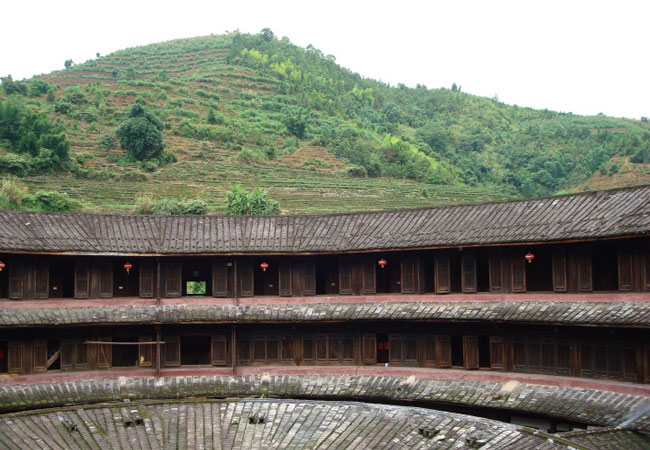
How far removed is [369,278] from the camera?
32906 mm

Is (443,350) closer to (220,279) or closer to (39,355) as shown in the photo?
(220,279)

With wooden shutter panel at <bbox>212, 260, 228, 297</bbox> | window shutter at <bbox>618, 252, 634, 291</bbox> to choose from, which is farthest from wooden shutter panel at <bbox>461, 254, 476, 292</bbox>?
wooden shutter panel at <bbox>212, 260, 228, 297</bbox>

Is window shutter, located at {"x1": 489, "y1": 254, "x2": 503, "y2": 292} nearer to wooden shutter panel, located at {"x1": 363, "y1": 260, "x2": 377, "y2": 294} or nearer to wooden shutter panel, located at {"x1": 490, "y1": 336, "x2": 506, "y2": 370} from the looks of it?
wooden shutter panel, located at {"x1": 490, "y1": 336, "x2": 506, "y2": 370}

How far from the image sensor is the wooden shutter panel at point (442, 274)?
3067 centimetres

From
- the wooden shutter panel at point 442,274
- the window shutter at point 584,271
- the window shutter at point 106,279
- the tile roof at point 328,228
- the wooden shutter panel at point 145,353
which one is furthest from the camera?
the window shutter at point 106,279

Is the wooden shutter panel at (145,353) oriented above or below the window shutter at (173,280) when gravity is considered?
below

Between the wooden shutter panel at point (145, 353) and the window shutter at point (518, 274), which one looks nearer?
the window shutter at point (518, 274)

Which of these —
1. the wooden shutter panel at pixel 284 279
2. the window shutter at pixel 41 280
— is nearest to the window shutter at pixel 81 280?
the window shutter at pixel 41 280

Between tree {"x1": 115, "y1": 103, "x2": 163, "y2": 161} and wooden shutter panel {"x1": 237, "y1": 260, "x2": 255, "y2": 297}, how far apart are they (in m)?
44.7

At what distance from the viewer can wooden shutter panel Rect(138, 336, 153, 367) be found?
107 feet

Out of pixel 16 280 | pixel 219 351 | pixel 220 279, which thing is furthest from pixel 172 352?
pixel 16 280

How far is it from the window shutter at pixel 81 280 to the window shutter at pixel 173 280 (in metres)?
3.23

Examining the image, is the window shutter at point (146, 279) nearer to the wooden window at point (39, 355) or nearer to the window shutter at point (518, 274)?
the wooden window at point (39, 355)

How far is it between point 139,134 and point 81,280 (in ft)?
148
